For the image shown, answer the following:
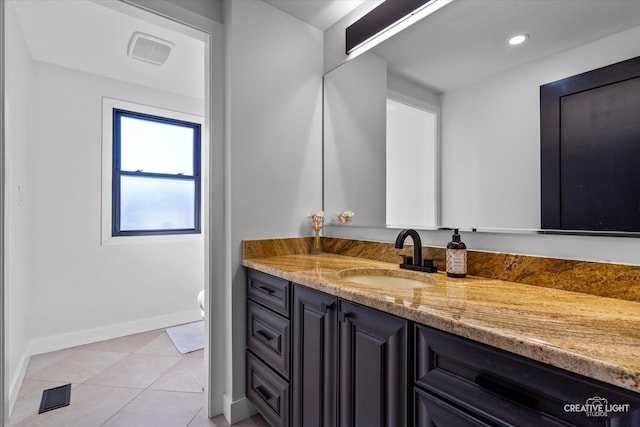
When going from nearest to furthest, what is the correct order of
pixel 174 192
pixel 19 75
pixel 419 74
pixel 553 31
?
pixel 553 31 → pixel 419 74 → pixel 19 75 → pixel 174 192

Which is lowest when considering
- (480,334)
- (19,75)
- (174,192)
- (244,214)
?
(480,334)

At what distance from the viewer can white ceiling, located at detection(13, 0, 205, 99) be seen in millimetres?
1806

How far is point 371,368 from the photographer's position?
0.99m

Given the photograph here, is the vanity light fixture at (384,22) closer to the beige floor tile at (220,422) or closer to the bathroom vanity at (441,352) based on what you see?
the bathroom vanity at (441,352)

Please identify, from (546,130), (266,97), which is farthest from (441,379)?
(266,97)

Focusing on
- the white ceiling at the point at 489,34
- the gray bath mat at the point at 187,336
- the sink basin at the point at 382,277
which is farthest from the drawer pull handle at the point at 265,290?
the gray bath mat at the point at 187,336

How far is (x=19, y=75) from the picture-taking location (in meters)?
1.99

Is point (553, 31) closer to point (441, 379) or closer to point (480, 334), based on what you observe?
point (480, 334)

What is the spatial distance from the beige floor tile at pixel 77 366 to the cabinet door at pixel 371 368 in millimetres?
2069

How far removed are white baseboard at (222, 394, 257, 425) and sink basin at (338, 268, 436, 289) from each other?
0.99 metres

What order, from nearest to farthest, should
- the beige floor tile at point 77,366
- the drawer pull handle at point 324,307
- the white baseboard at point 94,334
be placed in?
the drawer pull handle at point 324,307 → the beige floor tile at point 77,366 → the white baseboard at point 94,334

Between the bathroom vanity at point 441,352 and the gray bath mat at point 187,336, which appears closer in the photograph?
Result: the bathroom vanity at point 441,352

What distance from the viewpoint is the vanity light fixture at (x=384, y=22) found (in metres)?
1.53

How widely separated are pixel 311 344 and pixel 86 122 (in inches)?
111
